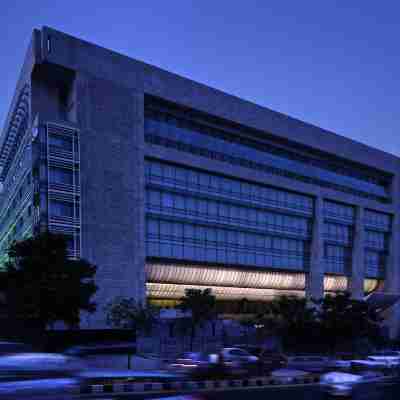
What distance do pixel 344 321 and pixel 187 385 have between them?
31558 millimetres

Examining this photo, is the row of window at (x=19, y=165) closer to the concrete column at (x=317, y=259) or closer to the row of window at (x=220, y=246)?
the row of window at (x=220, y=246)

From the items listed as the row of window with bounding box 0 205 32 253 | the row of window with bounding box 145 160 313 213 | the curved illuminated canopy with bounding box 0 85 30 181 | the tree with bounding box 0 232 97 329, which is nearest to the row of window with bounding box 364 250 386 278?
the row of window with bounding box 145 160 313 213

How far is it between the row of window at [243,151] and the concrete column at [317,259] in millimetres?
4433

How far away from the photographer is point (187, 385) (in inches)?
1150

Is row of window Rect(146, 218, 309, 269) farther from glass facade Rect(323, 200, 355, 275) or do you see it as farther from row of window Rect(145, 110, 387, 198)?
row of window Rect(145, 110, 387, 198)

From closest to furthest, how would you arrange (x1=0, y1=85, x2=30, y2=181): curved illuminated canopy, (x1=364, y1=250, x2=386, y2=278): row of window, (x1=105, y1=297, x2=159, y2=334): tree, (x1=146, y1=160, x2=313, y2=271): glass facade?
(x1=105, y1=297, x2=159, y2=334): tree
(x1=0, y1=85, x2=30, y2=181): curved illuminated canopy
(x1=146, y1=160, x2=313, y2=271): glass facade
(x1=364, y1=250, x2=386, y2=278): row of window

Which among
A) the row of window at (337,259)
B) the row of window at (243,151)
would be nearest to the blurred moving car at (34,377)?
the row of window at (243,151)

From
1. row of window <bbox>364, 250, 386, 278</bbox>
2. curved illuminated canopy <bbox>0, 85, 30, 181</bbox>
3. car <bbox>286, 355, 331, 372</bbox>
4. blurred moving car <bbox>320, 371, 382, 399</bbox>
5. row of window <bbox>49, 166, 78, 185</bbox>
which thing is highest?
curved illuminated canopy <bbox>0, 85, 30, 181</bbox>

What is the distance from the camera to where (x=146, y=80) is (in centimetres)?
6050

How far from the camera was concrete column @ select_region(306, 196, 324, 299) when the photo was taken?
76375 mm

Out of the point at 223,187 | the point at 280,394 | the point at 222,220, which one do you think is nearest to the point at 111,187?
the point at 223,187

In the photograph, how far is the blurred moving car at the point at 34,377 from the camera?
659 inches

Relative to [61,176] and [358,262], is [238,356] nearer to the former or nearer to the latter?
[61,176]

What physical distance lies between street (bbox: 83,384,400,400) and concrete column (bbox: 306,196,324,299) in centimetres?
4599
